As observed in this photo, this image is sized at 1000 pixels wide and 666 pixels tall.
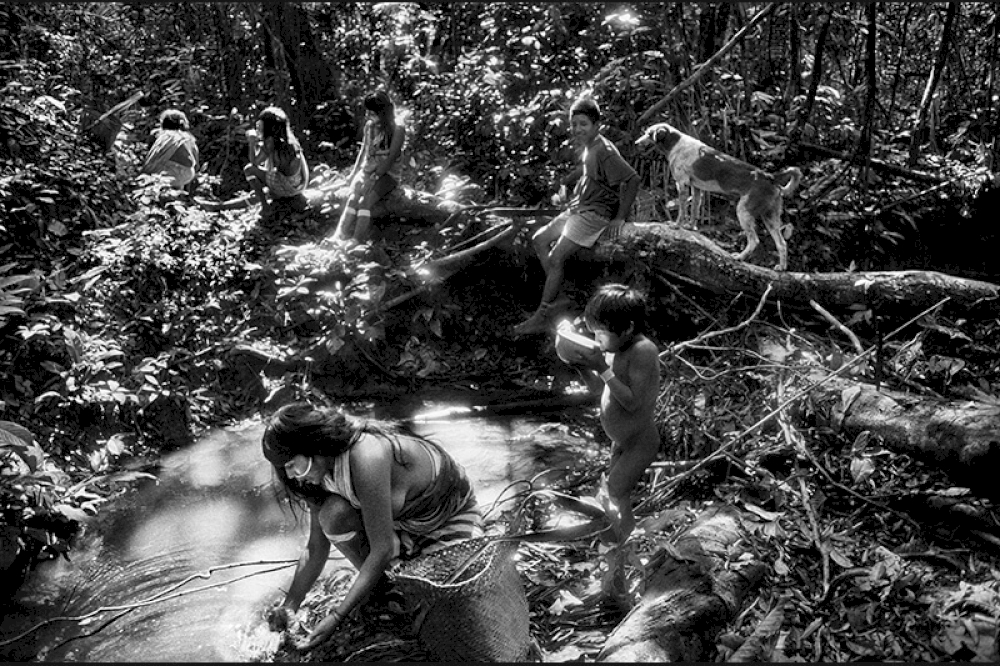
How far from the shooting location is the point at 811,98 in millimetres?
8141

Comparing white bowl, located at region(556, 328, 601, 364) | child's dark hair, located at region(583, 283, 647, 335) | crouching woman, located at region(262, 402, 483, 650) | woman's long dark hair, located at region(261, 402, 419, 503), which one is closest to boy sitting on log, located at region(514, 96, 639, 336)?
white bowl, located at region(556, 328, 601, 364)

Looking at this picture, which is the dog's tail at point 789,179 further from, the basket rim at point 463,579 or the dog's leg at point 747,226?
the basket rim at point 463,579

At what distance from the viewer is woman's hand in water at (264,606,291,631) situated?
142 inches

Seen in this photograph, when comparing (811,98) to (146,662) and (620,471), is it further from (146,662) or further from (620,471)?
(146,662)

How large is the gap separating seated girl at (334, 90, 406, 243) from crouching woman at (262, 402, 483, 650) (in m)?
4.21

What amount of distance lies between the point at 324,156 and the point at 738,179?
5.78m

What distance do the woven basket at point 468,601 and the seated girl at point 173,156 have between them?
240 inches

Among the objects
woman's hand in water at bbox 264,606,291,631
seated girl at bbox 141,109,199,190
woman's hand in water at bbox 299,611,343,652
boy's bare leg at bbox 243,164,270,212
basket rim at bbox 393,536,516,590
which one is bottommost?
woman's hand in water at bbox 264,606,291,631

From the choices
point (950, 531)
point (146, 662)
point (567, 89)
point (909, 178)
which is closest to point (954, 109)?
point (909, 178)

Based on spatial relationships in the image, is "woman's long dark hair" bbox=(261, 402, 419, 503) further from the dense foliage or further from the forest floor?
the dense foliage

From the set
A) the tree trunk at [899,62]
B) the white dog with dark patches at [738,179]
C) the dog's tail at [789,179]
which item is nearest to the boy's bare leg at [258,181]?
the white dog with dark patches at [738,179]

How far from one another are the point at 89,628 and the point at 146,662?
1.69 feet

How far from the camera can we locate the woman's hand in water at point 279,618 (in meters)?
3.61

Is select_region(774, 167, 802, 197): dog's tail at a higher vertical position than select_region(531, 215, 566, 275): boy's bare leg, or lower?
higher
